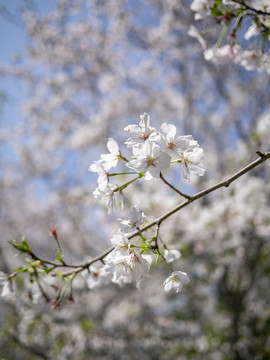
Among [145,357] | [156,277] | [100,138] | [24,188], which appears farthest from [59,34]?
[145,357]

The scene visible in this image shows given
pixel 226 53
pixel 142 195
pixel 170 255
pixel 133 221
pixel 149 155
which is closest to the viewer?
pixel 149 155

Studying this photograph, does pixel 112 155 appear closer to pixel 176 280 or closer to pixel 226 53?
pixel 176 280

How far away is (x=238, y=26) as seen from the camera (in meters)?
1.41

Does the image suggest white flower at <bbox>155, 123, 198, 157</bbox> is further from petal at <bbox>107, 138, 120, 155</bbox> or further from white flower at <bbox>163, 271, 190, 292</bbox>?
white flower at <bbox>163, 271, 190, 292</bbox>

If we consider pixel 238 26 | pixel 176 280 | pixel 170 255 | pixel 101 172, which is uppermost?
pixel 238 26

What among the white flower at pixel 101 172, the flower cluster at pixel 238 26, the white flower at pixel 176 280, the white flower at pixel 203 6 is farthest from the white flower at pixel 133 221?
the white flower at pixel 203 6

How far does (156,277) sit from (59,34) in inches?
275

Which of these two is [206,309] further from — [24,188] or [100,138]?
[24,188]

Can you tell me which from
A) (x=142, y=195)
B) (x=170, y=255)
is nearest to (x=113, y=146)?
(x=170, y=255)

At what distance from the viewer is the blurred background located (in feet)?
14.3

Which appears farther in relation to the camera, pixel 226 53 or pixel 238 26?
pixel 226 53

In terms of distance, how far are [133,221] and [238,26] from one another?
113 centimetres

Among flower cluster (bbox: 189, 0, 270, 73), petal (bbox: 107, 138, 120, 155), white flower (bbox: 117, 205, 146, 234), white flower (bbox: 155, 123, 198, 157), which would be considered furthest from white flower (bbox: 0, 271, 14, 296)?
flower cluster (bbox: 189, 0, 270, 73)

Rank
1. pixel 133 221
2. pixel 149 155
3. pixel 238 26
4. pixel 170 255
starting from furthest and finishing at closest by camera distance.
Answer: pixel 238 26 < pixel 170 255 < pixel 133 221 < pixel 149 155
